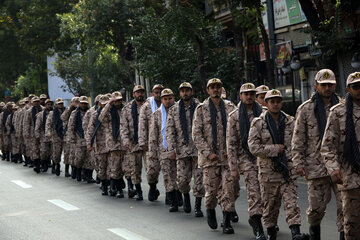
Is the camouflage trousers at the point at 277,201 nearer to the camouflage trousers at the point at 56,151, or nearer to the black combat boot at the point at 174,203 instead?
the black combat boot at the point at 174,203

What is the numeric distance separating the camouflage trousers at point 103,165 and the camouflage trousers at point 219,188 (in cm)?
479

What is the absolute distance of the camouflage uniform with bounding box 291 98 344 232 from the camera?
24.6ft

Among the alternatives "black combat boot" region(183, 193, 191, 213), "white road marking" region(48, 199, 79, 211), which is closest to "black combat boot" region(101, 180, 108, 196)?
"white road marking" region(48, 199, 79, 211)

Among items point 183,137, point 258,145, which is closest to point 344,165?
point 258,145

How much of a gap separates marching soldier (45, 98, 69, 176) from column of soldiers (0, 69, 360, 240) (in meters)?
3.71

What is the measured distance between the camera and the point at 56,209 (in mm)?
12094

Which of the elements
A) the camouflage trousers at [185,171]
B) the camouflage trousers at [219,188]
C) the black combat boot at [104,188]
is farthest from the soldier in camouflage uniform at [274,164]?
the black combat boot at [104,188]

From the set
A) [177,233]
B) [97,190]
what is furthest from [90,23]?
[177,233]

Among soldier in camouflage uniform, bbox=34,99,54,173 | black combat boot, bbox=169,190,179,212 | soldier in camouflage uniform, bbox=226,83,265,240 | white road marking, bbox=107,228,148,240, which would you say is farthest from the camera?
soldier in camouflage uniform, bbox=34,99,54,173

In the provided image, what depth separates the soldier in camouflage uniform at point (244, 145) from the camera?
870 cm

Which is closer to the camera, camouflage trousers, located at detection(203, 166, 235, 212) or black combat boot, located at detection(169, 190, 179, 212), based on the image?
camouflage trousers, located at detection(203, 166, 235, 212)

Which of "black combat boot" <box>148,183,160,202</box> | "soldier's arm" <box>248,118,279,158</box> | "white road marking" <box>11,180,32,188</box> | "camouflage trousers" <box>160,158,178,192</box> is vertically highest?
"soldier's arm" <box>248,118,279,158</box>

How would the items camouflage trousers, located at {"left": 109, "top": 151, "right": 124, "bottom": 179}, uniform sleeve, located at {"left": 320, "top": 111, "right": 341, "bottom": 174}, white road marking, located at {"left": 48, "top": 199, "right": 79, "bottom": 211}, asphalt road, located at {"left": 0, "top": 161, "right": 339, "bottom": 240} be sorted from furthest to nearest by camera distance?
1. camouflage trousers, located at {"left": 109, "top": 151, "right": 124, "bottom": 179}
2. white road marking, located at {"left": 48, "top": 199, "right": 79, "bottom": 211}
3. asphalt road, located at {"left": 0, "top": 161, "right": 339, "bottom": 240}
4. uniform sleeve, located at {"left": 320, "top": 111, "right": 341, "bottom": 174}

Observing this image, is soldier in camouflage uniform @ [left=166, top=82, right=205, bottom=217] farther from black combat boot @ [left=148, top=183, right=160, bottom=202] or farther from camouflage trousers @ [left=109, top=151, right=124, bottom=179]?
camouflage trousers @ [left=109, top=151, right=124, bottom=179]
